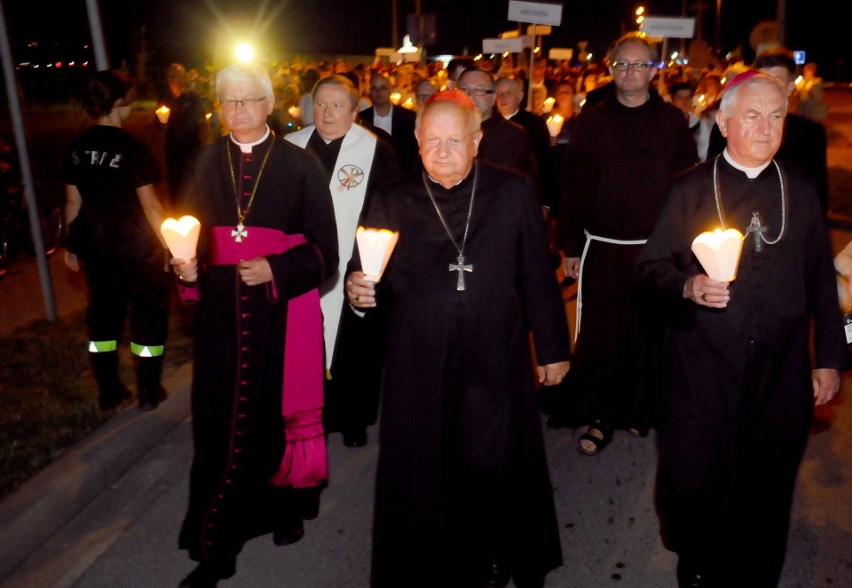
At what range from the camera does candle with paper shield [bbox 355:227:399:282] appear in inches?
121

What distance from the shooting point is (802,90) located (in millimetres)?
13414

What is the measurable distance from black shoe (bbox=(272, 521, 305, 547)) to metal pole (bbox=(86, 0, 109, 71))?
4.11 metres

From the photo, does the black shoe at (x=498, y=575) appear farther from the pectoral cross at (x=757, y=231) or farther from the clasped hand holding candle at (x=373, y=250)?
the pectoral cross at (x=757, y=231)

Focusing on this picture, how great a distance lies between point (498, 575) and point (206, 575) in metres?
1.25

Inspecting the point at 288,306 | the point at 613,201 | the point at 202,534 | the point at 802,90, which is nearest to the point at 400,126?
the point at 613,201

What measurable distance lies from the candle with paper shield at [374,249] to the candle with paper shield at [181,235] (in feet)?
2.28

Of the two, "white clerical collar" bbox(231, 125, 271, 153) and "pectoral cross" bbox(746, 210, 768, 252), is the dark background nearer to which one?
"white clerical collar" bbox(231, 125, 271, 153)

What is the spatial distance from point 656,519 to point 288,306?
6.94 ft

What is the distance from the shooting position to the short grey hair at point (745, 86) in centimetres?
345

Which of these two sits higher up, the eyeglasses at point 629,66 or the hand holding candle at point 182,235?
the eyeglasses at point 629,66

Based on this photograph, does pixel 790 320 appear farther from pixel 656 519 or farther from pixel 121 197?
pixel 121 197

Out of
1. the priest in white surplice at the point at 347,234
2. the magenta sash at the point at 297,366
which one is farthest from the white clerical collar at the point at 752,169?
the priest in white surplice at the point at 347,234

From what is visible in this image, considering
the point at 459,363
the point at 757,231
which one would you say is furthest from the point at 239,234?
the point at 757,231

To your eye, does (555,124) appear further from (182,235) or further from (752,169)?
(182,235)
